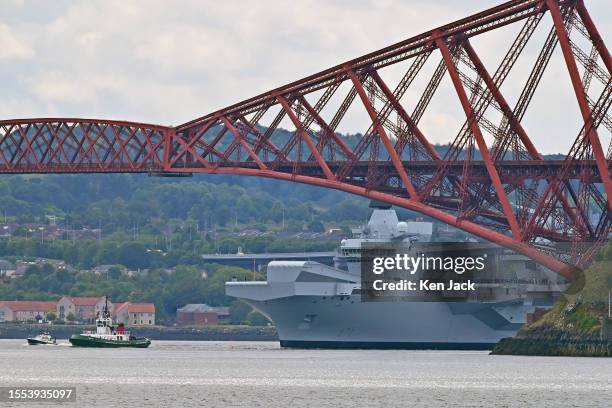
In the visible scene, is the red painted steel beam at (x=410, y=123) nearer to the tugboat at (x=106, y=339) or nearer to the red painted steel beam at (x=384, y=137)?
the red painted steel beam at (x=384, y=137)

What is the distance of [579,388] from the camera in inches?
4176

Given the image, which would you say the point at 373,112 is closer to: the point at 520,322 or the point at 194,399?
the point at 520,322

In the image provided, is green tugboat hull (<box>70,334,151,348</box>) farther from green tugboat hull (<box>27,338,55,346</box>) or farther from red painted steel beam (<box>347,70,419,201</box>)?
red painted steel beam (<box>347,70,419,201</box>)

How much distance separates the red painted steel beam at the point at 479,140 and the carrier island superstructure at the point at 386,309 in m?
28.8

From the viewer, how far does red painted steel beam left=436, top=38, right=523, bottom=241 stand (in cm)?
12512

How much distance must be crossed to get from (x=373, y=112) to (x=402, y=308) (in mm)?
25890

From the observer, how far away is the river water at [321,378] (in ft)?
314

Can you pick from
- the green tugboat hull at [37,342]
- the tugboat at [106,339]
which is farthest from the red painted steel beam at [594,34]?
the green tugboat hull at [37,342]

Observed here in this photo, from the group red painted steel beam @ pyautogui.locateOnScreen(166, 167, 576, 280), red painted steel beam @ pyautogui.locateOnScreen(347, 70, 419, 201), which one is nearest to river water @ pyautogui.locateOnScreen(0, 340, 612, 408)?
red painted steel beam @ pyautogui.locateOnScreen(166, 167, 576, 280)

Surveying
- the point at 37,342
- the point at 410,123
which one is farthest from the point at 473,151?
the point at 37,342

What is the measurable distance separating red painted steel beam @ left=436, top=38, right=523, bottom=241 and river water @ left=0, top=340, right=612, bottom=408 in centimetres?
936

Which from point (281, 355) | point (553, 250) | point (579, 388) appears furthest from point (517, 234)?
point (281, 355)

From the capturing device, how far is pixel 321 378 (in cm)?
11500

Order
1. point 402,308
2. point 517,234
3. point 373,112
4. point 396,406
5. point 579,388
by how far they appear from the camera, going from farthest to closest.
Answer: point 402,308
point 373,112
point 517,234
point 579,388
point 396,406
